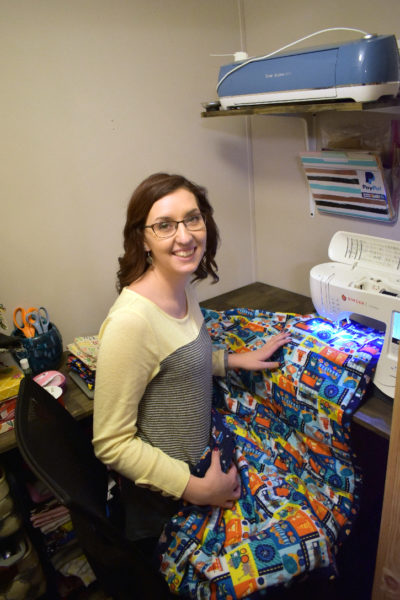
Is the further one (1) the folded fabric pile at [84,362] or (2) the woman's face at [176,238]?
(1) the folded fabric pile at [84,362]

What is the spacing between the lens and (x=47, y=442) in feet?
3.00

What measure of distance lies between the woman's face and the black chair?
46 cm

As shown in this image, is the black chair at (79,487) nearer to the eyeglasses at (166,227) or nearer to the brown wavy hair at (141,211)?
the brown wavy hair at (141,211)

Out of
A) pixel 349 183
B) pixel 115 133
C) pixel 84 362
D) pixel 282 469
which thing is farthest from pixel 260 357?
pixel 115 133

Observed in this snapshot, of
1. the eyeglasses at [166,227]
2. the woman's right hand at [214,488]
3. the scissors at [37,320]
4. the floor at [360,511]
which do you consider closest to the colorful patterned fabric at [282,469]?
the woman's right hand at [214,488]

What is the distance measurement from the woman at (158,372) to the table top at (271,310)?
12.9 inches

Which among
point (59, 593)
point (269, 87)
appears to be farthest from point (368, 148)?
point (59, 593)

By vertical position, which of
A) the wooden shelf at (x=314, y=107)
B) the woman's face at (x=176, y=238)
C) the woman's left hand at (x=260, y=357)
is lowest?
the woman's left hand at (x=260, y=357)

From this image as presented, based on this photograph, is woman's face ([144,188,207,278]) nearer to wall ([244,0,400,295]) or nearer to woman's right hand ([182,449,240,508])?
woman's right hand ([182,449,240,508])

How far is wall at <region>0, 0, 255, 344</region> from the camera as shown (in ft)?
4.32

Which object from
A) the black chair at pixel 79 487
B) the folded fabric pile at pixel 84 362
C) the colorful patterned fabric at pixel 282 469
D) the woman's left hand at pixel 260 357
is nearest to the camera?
the black chair at pixel 79 487

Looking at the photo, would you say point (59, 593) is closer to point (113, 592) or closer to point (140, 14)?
point (113, 592)

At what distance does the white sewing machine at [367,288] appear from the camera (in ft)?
3.69

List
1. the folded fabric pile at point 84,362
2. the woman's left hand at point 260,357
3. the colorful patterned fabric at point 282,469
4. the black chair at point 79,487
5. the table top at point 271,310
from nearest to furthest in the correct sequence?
1. the black chair at point 79,487
2. the colorful patterned fabric at point 282,469
3. the table top at point 271,310
4. the woman's left hand at point 260,357
5. the folded fabric pile at point 84,362
